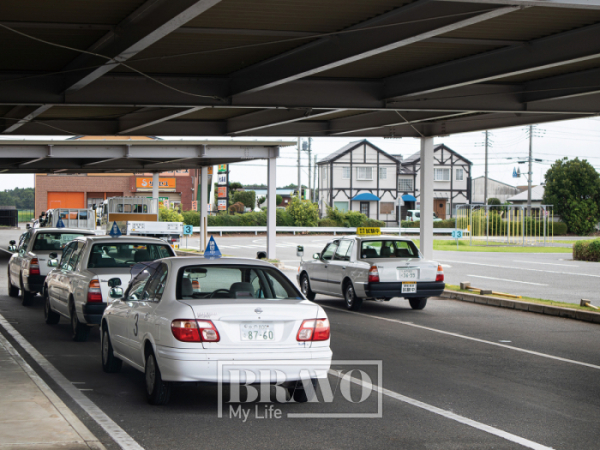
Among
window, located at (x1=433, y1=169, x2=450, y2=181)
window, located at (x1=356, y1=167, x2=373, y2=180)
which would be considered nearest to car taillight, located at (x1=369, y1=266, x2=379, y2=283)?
window, located at (x1=356, y1=167, x2=373, y2=180)

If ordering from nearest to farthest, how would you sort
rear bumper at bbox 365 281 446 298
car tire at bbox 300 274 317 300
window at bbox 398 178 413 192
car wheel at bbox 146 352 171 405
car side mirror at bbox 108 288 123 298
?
car wheel at bbox 146 352 171 405, car side mirror at bbox 108 288 123 298, rear bumper at bbox 365 281 446 298, car tire at bbox 300 274 317 300, window at bbox 398 178 413 192

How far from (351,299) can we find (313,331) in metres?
8.97

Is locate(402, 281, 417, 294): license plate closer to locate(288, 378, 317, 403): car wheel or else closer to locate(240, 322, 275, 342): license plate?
locate(288, 378, 317, 403): car wheel

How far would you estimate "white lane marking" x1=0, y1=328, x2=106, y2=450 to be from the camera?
595cm

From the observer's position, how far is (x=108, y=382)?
28.2 feet

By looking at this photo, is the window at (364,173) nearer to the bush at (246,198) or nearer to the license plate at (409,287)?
the bush at (246,198)

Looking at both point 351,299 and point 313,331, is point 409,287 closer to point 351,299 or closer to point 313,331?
point 351,299

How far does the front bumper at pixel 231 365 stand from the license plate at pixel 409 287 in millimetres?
8588

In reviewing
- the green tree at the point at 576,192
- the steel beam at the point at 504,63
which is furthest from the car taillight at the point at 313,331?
the green tree at the point at 576,192

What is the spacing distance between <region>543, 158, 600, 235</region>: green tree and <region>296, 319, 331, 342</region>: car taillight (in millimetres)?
65938

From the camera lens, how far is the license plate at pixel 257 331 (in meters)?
6.94

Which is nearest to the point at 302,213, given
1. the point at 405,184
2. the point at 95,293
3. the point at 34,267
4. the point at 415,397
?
the point at 405,184

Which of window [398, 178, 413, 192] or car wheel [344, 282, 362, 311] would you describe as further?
window [398, 178, 413, 192]

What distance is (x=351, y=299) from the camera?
1606cm
